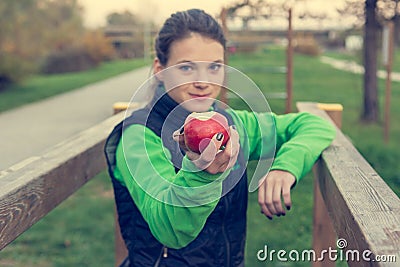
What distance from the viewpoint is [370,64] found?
9828mm

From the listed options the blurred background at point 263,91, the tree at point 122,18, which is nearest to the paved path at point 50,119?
the blurred background at point 263,91

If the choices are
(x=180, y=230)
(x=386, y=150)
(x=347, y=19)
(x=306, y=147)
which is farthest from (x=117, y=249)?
(x=347, y=19)

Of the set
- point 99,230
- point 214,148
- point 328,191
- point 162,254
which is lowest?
point 99,230

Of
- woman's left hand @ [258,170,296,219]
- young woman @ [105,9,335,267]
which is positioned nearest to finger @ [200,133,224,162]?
young woman @ [105,9,335,267]

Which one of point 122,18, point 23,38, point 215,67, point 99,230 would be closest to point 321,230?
point 215,67

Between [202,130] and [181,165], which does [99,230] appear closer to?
[181,165]

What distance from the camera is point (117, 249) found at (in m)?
2.99

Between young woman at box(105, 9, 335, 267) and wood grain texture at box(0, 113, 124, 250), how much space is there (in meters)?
0.17

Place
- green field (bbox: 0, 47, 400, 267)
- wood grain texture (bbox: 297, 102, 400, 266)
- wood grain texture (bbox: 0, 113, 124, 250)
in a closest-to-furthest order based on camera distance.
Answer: wood grain texture (bbox: 297, 102, 400, 266)
wood grain texture (bbox: 0, 113, 124, 250)
green field (bbox: 0, 47, 400, 267)

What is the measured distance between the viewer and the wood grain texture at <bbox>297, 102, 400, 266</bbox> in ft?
4.10

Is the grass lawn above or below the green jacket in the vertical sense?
below

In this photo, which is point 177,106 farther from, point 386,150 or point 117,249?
point 386,150

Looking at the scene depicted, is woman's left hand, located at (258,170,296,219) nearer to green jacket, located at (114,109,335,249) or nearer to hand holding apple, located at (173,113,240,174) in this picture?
green jacket, located at (114,109,335,249)

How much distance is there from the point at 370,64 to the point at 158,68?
8.21 metres
